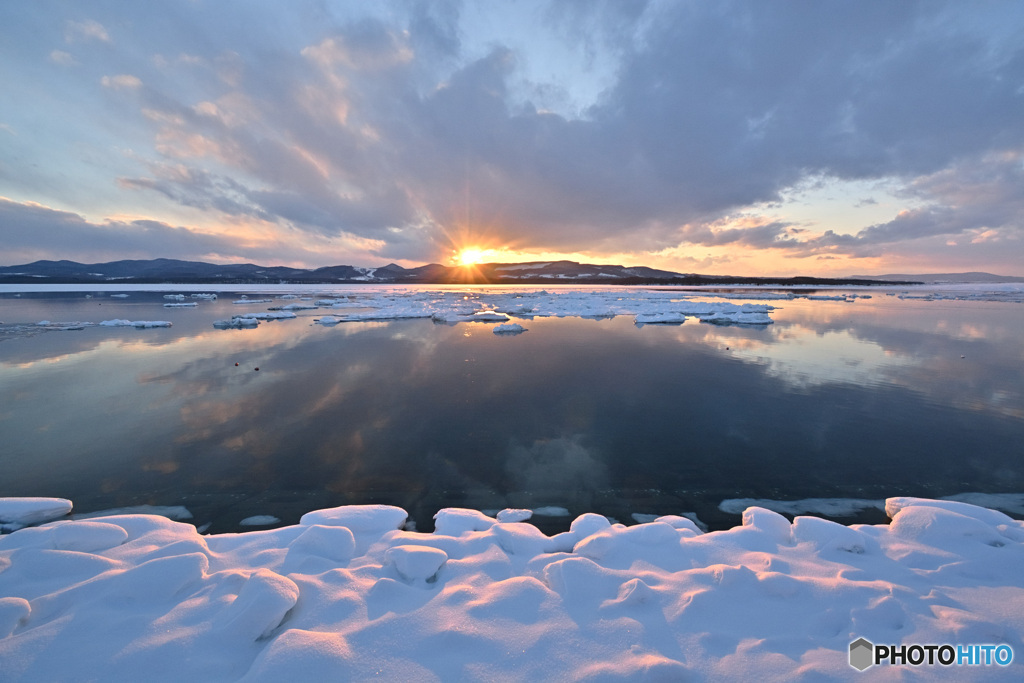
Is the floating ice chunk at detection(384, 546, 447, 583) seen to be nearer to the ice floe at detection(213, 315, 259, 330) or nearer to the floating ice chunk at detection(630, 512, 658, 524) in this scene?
the floating ice chunk at detection(630, 512, 658, 524)

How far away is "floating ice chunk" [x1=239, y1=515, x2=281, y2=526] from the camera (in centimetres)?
486

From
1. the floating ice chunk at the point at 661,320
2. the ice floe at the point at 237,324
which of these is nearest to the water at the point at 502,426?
the ice floe at the point at 237,324

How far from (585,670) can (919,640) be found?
8.51 feet

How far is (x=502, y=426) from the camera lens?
7.98 metres

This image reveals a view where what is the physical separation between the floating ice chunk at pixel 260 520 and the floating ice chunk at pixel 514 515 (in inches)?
118

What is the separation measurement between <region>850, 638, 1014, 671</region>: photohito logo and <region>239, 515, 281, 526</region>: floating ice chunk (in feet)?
19.9

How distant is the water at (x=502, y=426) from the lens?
5.62m

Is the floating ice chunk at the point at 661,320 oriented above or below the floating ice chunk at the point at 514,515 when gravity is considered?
above

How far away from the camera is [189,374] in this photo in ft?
38.9

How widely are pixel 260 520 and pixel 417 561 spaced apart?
111 inches

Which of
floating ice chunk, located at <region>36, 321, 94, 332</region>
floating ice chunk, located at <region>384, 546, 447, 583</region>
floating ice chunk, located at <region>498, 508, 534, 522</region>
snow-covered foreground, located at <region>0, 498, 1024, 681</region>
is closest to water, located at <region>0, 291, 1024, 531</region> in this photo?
floating ice chunk, located at <region>498, 508, 534, 522</region>

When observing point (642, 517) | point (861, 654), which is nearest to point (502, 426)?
point (642, 517)

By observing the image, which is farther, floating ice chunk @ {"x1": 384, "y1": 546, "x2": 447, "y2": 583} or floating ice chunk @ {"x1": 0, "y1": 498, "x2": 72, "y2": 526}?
floating ice chunk @ {"x1": 0, "y1": 498, "x2": 72, "y2": 526}

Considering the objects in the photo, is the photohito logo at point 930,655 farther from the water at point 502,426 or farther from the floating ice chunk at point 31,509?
the floating ice chunk at point 31,509
